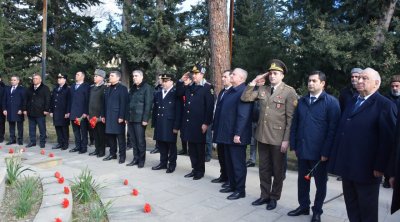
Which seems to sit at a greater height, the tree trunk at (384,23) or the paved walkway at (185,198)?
the tree trunk at (384,23)

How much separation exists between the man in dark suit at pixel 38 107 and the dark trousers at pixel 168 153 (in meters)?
3.53

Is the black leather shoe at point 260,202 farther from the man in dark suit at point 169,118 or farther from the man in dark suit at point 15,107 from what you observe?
the man in dark suit at point 15,107

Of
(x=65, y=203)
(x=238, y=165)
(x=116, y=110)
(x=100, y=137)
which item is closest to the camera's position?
(x=65, y=203)

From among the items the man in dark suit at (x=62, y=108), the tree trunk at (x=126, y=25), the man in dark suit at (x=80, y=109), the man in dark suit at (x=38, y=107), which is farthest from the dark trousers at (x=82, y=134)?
the tree trunk at (x=126, y=25)

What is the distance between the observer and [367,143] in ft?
11.1

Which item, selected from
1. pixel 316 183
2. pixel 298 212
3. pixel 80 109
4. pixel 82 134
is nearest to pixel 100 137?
pixel 82 134

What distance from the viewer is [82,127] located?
8.21m

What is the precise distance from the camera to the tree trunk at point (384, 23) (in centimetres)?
1028

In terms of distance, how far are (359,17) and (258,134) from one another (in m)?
8.42

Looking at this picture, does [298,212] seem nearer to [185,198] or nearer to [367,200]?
[367,200]

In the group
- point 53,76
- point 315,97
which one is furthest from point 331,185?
point 53,76

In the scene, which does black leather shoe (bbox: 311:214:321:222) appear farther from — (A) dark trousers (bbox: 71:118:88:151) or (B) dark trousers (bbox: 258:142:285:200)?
(A) dark trousers (bbox: 71:118:88:151)

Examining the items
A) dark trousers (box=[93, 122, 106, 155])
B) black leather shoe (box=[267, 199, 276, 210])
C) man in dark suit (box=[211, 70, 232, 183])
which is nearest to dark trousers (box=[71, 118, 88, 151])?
dark trousers (box=[93, 122, 106, 155])

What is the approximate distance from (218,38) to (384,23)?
5257mm
